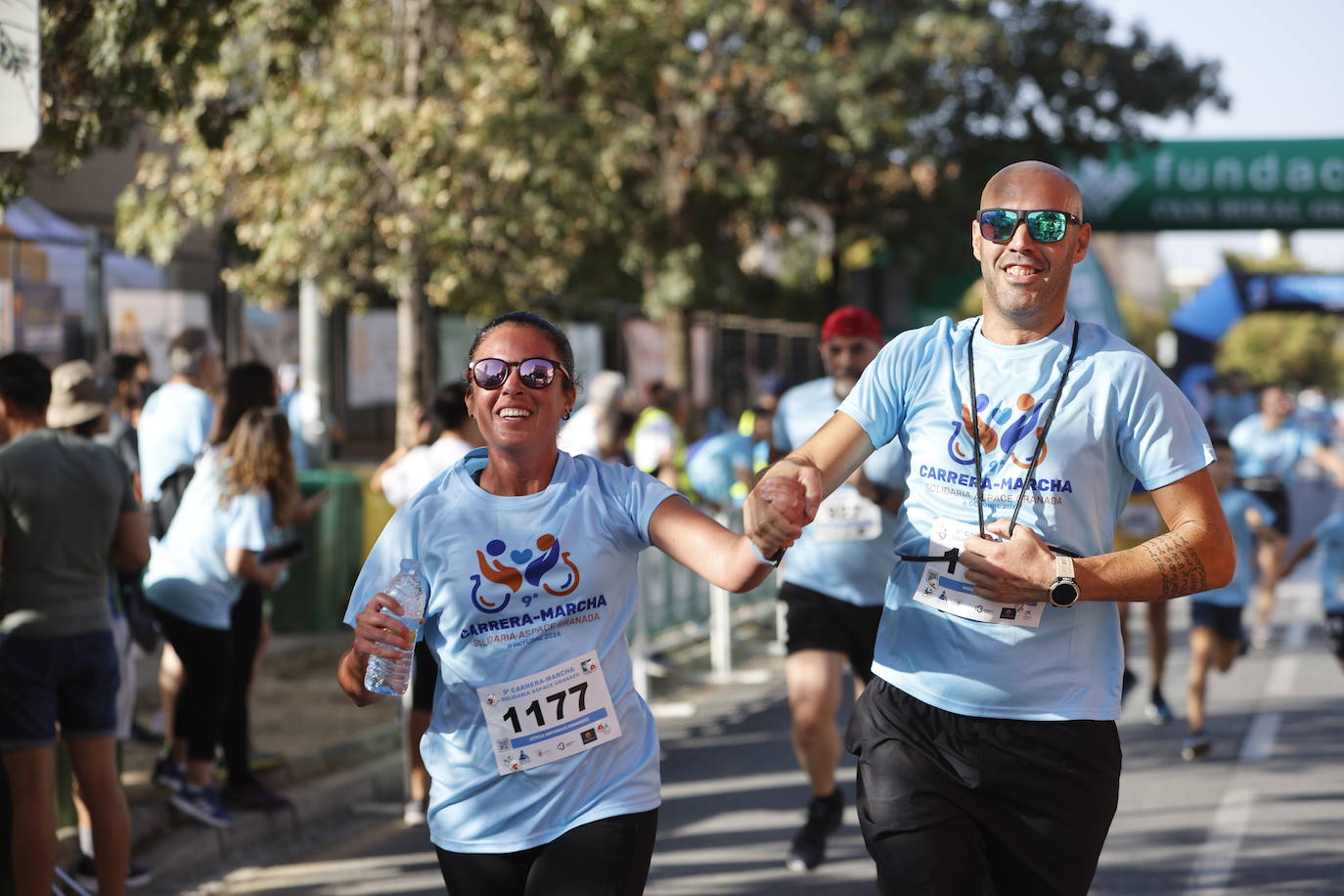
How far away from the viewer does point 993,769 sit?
3551mm

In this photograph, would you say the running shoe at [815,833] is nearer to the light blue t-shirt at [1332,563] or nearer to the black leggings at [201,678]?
the black leggings at [201,678]

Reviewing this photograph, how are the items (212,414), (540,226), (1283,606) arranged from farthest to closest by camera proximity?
(1283,606) → (540,226) → (212,414)

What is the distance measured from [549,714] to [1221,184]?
28.1 meters

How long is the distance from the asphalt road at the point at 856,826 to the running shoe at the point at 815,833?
0.07m

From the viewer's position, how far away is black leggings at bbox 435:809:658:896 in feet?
11.3

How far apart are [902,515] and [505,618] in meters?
0.89

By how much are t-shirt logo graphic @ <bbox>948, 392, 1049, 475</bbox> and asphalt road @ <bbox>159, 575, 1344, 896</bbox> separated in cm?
322

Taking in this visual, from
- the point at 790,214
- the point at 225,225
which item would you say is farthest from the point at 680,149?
the point at 225,225

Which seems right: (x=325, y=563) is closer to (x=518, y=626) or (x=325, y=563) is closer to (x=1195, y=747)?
(x=1195, y=747)

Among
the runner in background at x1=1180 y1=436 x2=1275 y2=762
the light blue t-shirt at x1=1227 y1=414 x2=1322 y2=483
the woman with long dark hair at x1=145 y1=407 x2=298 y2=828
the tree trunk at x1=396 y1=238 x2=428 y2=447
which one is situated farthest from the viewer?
the light blue t-shirt at x1=1227 y1=414 x2=1322 y2=483

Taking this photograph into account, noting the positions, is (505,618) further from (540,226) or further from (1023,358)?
(540,226)

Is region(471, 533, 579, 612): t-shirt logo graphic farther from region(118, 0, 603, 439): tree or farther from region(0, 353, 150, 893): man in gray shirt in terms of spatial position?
region(118, 0, 603, 439): tree

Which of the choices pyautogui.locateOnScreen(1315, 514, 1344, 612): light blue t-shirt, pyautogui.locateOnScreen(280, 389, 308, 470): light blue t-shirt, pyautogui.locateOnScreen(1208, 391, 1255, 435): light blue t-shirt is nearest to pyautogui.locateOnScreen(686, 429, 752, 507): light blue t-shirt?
pyautogui.locateOnScreen(280, 389, 308, 470): light blue t-shirt

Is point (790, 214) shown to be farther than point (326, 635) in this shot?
Yes
